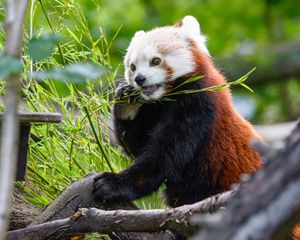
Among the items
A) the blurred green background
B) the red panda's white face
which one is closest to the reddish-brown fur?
the red panda's white face

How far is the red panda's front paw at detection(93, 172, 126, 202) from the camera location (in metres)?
2.95

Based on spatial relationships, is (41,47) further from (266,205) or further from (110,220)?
(110,220)

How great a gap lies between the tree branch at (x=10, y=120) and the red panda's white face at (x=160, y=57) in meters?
1.77

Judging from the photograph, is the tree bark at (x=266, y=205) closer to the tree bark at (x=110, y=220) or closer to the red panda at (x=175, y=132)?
the tree bark at (x=110, y=220)

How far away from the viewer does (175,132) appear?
125 inches

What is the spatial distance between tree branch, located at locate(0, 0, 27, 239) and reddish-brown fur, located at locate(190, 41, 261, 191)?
1753mm

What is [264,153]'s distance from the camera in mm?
1562

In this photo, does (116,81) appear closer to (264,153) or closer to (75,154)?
(75,154)

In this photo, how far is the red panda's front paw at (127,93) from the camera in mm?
3301

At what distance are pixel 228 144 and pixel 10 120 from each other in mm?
1854

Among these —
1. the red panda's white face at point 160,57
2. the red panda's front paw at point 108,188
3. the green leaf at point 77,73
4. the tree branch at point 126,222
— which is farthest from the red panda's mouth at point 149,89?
the green leaf at point 77,73

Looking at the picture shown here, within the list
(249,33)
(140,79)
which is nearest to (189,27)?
(140,79)

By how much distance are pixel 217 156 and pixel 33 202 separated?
Result: 2.50ft

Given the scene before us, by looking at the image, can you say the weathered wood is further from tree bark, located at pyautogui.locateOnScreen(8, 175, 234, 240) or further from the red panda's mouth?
the red panda's mouth
